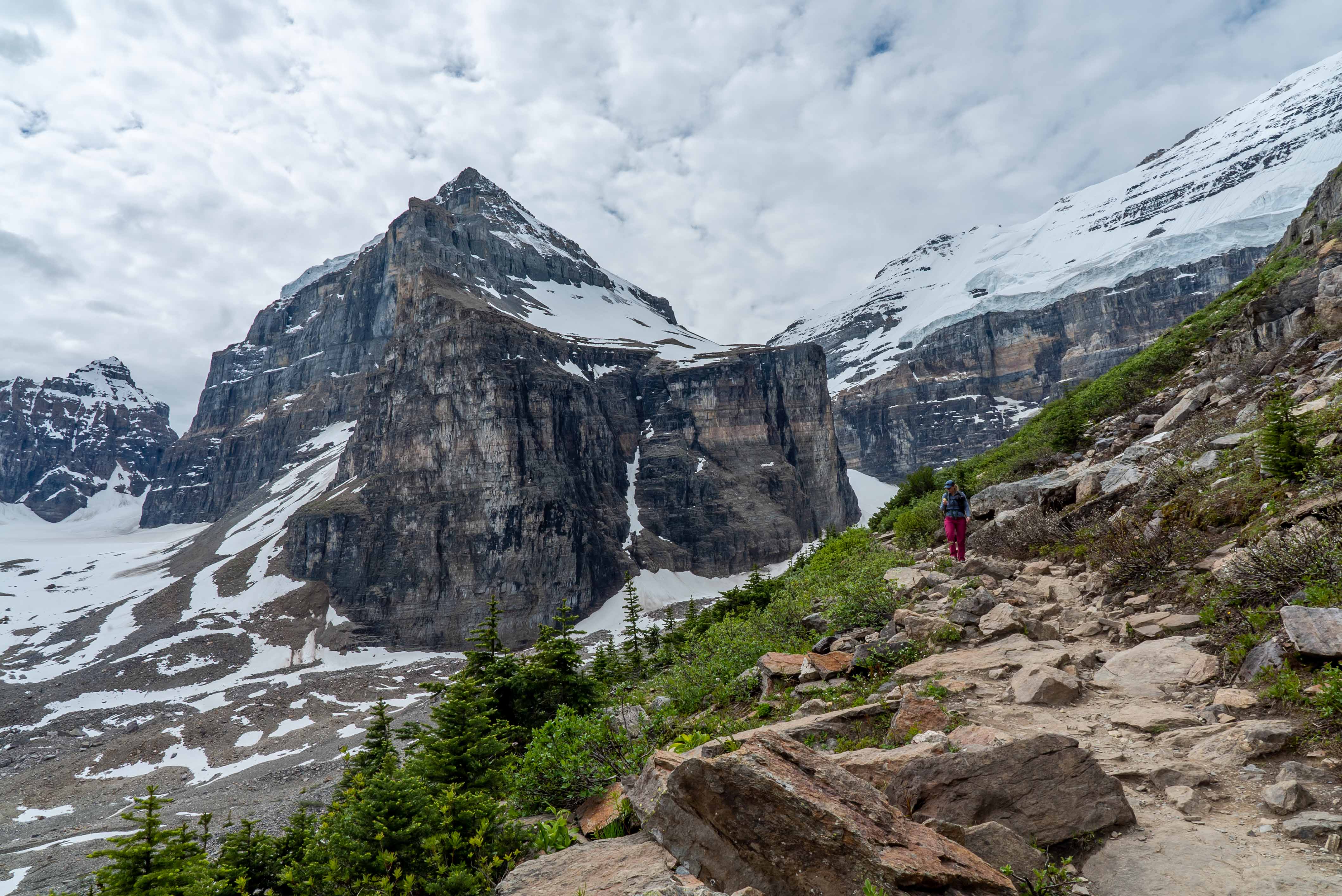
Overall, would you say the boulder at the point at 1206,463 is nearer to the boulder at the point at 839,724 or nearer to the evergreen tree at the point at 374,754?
the boulder at the point at 839,724

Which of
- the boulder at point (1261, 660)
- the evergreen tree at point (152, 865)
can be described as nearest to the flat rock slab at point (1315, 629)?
the boulder at point (1261, 660)

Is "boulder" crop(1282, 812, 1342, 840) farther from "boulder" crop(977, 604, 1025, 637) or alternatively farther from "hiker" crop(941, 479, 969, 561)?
"hiker" crop(941, 479, 969, 561)

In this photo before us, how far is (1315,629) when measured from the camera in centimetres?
399

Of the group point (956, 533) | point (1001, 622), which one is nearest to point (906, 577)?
point (956, 533)

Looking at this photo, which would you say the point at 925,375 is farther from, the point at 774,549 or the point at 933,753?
the point at 933,753

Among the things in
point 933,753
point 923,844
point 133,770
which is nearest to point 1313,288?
point 933,753

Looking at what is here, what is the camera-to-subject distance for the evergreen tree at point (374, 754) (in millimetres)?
10195

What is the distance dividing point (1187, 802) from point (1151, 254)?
632 ft

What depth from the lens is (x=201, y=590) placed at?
3597 inches

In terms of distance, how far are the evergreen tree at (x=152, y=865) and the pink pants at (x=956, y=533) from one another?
471 inches

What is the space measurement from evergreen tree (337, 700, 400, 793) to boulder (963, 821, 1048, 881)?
8205mm

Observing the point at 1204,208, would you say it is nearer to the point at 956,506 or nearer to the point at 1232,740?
the point at 956,506

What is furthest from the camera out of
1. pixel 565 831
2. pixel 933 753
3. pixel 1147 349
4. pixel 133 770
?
pixel 133 770

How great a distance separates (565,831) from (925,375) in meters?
194
